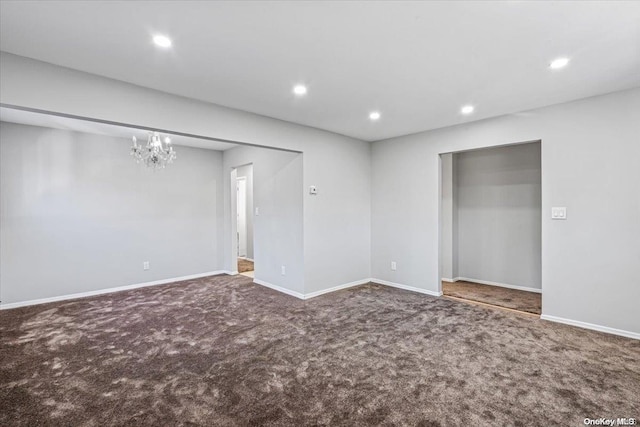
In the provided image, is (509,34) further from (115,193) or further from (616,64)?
(115,193)

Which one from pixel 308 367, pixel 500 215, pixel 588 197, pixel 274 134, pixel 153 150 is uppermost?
pixel 274 134

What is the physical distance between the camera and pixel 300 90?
10.1 ft

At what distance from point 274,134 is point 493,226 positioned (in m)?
3.98

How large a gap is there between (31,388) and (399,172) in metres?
4.93

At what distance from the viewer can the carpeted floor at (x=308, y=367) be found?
6.49ft

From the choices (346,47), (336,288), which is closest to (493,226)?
(336,288)

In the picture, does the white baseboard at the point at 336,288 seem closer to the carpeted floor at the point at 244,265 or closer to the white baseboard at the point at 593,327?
the carpeted floor at the point at 244,265

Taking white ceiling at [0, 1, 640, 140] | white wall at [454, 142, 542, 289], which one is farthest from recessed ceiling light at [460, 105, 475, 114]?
white wall at [454, 142, 542, 289]

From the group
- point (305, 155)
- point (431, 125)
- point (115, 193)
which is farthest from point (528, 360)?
point (115, 193)

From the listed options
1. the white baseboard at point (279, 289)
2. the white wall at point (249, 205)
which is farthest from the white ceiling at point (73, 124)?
the white baseboard at point (279, 289)

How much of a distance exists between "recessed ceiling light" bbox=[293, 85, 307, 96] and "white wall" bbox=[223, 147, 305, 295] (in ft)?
4.70

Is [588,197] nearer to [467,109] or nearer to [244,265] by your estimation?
[467,109]

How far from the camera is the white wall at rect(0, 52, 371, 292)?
2.46 meters

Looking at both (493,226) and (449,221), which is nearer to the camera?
(493,226)
